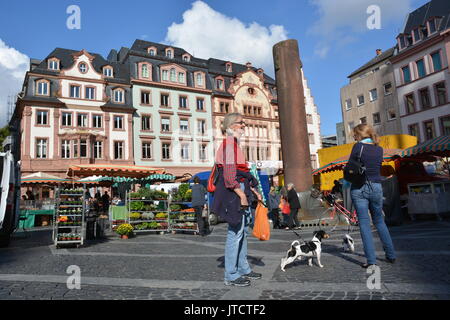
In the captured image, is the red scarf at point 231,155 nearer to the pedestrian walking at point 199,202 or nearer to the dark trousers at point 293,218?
the pedestrian walking at point 199,202

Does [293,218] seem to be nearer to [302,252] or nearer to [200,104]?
[302,252]

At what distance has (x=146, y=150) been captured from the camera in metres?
36.0

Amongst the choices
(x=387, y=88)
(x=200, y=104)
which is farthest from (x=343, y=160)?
(x=200, y=104)

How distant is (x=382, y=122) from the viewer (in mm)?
37781

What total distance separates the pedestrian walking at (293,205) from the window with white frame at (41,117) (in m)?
27.2

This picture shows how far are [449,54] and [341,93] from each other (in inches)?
560

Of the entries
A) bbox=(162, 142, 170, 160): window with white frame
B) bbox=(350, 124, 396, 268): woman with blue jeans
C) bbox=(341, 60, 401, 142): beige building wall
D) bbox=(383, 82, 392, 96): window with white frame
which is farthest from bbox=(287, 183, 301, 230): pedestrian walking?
bbox=(383, 82, 392, 96): window with white frame

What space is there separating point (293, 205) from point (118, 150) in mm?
25844

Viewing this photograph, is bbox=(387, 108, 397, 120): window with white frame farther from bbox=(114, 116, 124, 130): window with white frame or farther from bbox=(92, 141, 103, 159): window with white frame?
bbox=(92, 141, 103, 159): window with white frame

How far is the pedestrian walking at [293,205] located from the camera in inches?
463

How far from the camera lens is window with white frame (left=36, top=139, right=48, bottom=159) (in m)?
30.9

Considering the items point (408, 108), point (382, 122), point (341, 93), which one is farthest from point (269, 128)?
point (408, 108)

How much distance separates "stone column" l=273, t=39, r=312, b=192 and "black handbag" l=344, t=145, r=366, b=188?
8182 millimetres

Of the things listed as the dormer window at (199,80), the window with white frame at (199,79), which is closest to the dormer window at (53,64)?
the dormer window at (199,80)
